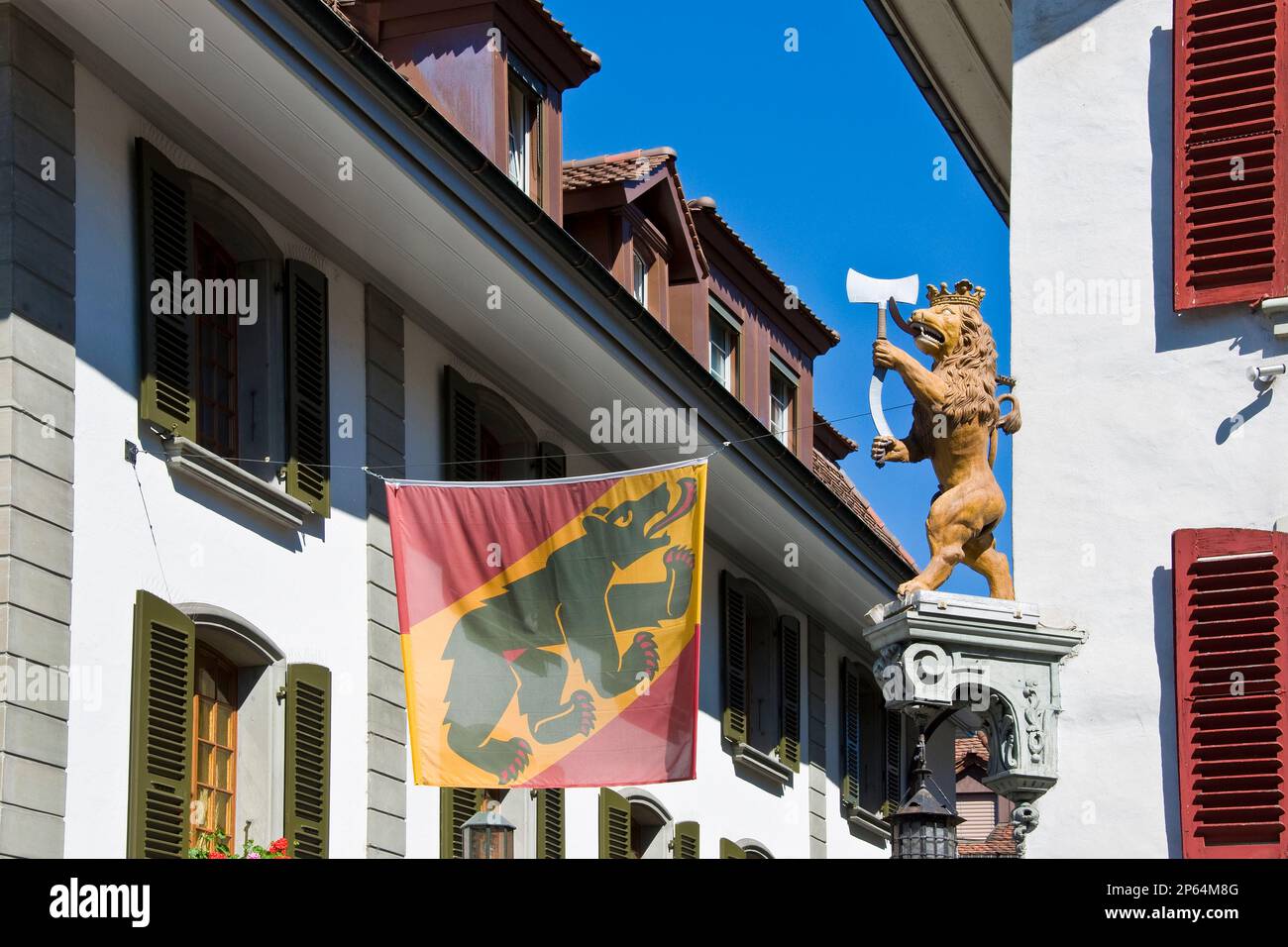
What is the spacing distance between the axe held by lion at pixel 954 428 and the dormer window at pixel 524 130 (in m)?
10.3

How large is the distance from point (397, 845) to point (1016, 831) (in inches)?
317

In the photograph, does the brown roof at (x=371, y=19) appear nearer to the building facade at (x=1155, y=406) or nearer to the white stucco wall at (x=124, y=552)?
the white stucco wall at (x=124, y=552)

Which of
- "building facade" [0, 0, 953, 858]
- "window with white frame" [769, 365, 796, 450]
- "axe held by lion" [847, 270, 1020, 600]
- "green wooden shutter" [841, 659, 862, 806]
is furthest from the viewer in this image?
"green wooden shutter" [841, 659, 862, 806]

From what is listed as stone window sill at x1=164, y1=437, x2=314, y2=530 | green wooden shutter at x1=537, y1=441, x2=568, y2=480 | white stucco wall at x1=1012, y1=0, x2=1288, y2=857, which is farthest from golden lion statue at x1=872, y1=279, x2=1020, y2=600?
green wooden shutter at x1=537, y1=441, x2=568, y2=480

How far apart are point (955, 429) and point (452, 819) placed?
9100 mm

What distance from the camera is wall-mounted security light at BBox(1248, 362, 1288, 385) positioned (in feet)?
43.2

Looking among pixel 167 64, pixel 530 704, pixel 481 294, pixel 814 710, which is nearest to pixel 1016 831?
pixel 530 704

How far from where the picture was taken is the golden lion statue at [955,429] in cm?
1160

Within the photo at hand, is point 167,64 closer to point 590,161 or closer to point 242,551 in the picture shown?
point 242,551

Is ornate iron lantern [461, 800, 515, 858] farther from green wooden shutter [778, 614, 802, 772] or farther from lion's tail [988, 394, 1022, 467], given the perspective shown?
green wooden shutter [778, 614, 802, 772]

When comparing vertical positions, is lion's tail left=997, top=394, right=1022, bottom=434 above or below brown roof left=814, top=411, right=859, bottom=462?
below

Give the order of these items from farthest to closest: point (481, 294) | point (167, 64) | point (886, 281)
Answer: point (481, 294), point (167, 64), point (886, 281)

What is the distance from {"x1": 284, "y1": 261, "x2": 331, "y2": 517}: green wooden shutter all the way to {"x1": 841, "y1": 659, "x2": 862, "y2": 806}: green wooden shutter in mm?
12678

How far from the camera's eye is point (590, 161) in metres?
24.5
